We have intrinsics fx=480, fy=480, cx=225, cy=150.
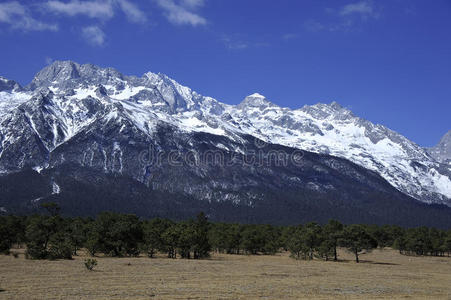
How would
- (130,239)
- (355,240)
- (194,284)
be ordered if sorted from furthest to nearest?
(355,240)
(130,239)
(194,284)

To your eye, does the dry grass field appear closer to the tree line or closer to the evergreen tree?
the tree line

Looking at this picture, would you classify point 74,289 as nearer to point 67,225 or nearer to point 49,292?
point 49,292

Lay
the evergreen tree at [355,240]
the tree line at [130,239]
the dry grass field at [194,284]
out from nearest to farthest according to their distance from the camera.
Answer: the dry grass field at [194,284], the tree line at [130,239], the evergreen tree at [355,240]

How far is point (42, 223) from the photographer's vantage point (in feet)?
323

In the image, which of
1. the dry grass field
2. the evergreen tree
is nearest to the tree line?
the evergreen tree

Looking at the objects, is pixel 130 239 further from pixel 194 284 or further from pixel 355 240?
pixel 355 240

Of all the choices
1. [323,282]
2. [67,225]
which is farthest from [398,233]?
[323,282]

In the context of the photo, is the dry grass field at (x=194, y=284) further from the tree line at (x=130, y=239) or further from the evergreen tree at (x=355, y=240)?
the evergreen tree at (x=355, y=240)

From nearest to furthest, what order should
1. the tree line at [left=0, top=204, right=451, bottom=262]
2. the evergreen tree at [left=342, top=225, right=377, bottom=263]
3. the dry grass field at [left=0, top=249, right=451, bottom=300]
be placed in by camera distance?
the dry grass field at [left=0, top=249, right=451, bottom=300], the tree line at [left=0, top=204, right=451, bottom=262], the evergreen tree at [left=342, top=225, right=377, bottom=263]

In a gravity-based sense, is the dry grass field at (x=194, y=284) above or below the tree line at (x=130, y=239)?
below

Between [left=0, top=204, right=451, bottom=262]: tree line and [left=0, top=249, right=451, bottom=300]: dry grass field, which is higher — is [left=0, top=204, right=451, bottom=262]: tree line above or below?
above

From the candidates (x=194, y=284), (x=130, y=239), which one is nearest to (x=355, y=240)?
(x=130, y=239)

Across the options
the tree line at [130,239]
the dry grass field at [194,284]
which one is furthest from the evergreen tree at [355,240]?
the dry grass field at [194,284]

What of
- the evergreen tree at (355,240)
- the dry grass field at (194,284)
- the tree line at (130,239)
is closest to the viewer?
the dry grass field at (194,284)
